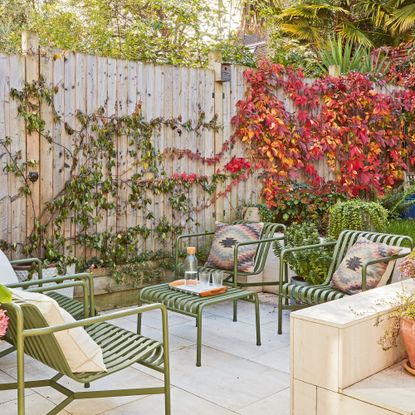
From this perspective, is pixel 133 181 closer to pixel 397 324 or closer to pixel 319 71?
pixel 397 324

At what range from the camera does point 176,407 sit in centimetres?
305

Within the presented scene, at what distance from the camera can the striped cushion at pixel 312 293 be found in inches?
155

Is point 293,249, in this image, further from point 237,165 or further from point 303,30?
point 303,30

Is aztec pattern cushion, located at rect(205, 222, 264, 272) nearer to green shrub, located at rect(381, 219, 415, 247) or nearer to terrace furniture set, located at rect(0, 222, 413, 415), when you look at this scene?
terrace furniture set, located at rect(0, 222, 413, 415)

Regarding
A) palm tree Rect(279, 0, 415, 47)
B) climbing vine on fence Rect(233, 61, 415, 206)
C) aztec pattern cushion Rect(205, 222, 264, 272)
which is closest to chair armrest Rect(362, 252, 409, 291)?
aztec pattern cushion Rect(205, 222, 264, 272)

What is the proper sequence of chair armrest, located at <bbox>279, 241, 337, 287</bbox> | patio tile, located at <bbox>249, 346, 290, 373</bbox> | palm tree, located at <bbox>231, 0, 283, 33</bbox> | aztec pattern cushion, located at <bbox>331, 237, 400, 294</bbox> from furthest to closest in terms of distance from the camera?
palm tree, located at <bbox>231, 0, 283, 33</bbox>, chair armrest, located at <bbox>279, 241, 337, 287</bbox>, aztec pattern cushion, located at <bbox>331, 237, 400, 294</bbox>, patio tile, located at <bbox>249, 346, 290, 373</bbox>

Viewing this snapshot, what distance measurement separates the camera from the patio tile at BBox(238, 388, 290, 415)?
2.98 meters

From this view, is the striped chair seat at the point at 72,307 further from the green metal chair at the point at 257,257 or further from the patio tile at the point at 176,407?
the green metal chair at the point at 257,257

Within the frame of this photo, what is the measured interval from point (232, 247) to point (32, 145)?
1.86 metres

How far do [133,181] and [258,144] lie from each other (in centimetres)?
159

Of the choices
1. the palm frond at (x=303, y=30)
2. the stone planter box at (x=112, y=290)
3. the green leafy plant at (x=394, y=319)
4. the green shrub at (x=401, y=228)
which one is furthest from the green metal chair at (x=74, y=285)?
the palm frond at (x=303, y=30)

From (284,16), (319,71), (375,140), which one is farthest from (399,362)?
(284,16)

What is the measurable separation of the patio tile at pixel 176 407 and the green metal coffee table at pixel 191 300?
0.53 meters

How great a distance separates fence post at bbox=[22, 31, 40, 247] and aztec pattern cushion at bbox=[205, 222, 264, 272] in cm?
155
